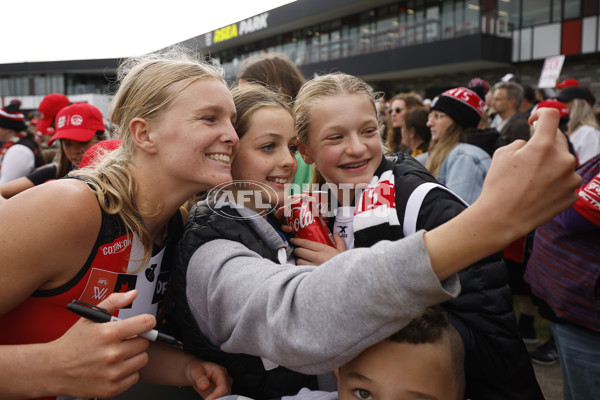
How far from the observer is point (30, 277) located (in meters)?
1.34

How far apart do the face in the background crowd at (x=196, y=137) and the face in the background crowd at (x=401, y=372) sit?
0.77 metres

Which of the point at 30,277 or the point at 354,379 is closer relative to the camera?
the point at 354,379

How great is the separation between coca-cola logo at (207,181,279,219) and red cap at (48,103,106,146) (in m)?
2.41

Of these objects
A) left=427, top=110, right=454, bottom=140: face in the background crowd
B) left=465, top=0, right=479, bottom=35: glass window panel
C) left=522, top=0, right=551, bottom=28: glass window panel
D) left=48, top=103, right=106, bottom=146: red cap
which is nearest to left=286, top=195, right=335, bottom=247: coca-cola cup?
left=48, top=103, right=106, bottom=146: red cap

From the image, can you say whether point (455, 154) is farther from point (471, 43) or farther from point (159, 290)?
point (471, 43)

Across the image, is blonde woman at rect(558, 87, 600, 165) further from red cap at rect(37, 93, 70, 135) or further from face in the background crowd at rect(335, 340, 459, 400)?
red cap at rect(37, 93, 70, 135)

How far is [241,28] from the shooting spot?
97.4 feet

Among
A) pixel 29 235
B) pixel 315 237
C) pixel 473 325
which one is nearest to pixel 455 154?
pixel 315 237

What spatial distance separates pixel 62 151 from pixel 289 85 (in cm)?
208

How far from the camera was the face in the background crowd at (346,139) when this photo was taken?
80.9 inches

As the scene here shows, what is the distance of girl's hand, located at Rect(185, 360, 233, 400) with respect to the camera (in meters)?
1.49

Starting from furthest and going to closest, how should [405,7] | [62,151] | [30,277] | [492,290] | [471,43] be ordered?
[405,7]
[471,43]
[62,151]
[492,290]
[30,277]

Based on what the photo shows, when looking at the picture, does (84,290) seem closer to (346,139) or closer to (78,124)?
(346,139)

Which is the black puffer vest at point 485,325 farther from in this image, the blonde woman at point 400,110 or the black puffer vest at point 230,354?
the blonde woman at point 400,110
